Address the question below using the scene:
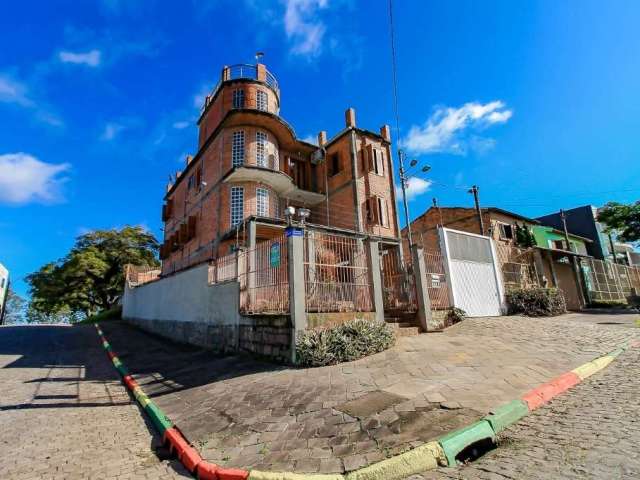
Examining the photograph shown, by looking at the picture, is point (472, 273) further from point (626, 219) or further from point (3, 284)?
point (3, 284)

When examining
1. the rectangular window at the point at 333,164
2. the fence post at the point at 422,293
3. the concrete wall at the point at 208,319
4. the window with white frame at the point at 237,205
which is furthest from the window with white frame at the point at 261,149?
the fence post at the point at 422,293

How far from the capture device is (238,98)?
63.2 ft

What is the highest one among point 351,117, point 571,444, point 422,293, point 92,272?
point 351,117

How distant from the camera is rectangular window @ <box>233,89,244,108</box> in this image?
62.8 ft

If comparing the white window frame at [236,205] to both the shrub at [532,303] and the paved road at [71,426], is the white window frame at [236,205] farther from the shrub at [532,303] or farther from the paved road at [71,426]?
the shrub at [532,303]

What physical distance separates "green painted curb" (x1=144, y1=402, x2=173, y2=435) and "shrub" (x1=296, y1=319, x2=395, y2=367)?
272 cm

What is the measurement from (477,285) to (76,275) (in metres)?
35.5

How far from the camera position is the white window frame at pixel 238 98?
19156 millimetres

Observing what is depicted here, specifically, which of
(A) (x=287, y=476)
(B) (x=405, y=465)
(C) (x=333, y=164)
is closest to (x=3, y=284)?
(C) (x=333, y=164)

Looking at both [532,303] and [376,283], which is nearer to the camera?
[376,283]

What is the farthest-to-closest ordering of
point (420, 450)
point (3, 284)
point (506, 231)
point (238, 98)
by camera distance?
point (3, 284) < point (506, 231) < point (238, 98) < point (420, 450)

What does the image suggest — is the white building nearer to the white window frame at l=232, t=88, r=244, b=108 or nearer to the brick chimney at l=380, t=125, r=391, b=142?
the white window frame at l=232, t=88, r=244, b=108

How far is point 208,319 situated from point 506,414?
32.1 feet

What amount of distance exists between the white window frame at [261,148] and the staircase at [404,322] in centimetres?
1108
